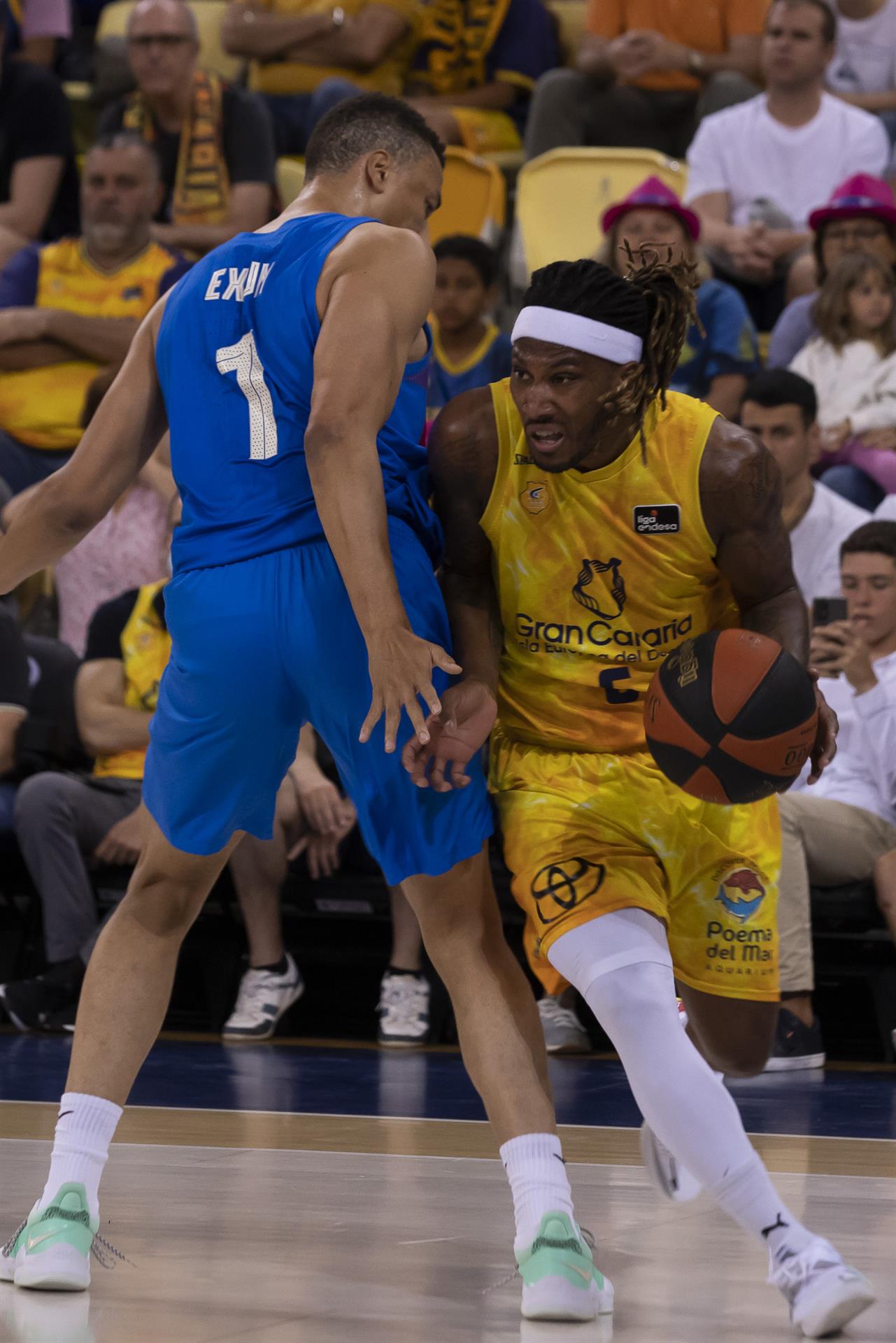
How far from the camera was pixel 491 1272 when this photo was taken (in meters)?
3.01

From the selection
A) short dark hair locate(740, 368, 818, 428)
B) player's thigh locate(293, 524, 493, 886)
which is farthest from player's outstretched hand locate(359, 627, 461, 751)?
short dark hair locate(740, 368, 818, 428)

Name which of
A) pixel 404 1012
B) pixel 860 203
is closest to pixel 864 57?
pixel 860 203

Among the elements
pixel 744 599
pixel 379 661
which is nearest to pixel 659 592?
pixel 744 599

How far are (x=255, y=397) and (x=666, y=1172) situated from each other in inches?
61.7

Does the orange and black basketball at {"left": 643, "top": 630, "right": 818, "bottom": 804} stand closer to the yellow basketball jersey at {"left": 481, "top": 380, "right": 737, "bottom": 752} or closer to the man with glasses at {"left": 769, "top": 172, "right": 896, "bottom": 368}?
the yellow basketball jersey at {"left": 481, "top": 380, "right": 737, "bottom": 752}

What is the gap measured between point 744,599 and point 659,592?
0.15m

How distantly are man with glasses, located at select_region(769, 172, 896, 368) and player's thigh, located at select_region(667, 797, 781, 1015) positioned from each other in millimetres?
4570

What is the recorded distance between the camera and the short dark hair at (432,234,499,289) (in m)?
7.44

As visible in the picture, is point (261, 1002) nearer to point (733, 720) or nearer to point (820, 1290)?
point (733, 720)

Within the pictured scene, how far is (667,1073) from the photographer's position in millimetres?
2832

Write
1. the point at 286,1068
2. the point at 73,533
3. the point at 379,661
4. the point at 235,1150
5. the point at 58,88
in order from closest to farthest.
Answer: the point at 379,661 < the point at 73,533 < the point at 235,1150 < the point at 286,1068 < the point at 58,88

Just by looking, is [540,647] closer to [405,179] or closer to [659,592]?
[659,592]

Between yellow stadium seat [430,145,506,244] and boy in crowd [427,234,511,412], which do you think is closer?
boy in crowd [427,234,511,412]

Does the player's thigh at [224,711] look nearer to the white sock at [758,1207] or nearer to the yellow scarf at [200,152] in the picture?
the white sock at [758,1207]
